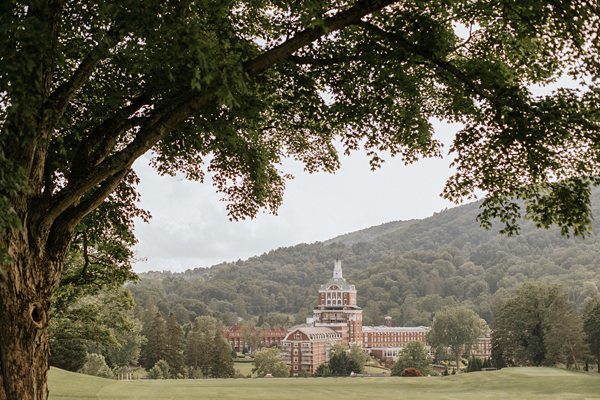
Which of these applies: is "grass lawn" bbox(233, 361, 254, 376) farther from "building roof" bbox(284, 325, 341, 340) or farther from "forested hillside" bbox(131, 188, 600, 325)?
"forested hillside" bbox(131, 188, 600, 325)

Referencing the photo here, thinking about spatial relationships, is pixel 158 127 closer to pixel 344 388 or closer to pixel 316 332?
pixel 344 388

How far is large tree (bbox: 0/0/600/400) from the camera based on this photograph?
7.22 m

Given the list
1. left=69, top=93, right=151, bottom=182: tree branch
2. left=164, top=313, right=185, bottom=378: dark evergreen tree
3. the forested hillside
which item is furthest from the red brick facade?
left=69, top=93, right=151, bottom=182: tree branch

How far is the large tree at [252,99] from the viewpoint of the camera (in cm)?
722

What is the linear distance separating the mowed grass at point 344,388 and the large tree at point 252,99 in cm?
1640

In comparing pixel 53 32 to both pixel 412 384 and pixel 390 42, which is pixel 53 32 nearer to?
pixel 390 42

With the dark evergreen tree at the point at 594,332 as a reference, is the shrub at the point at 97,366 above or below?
below

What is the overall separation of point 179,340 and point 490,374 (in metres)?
46.7

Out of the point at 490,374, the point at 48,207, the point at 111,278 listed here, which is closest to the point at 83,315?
the point at 111,278

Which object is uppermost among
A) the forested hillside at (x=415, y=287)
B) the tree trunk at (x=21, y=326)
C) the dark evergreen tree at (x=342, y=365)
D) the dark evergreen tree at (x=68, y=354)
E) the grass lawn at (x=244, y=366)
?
the forested hillside at (x=415, y=287)

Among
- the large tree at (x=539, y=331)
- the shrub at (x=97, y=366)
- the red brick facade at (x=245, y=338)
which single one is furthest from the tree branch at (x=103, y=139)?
the red brick facade at (x=245, y=338)

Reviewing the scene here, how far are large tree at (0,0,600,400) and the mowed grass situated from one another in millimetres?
16403

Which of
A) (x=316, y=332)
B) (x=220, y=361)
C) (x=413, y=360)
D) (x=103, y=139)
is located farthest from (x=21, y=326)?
(x=316, y=332)

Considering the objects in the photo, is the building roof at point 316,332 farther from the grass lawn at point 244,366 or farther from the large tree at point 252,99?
the large tree at point 252,99
